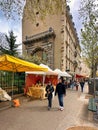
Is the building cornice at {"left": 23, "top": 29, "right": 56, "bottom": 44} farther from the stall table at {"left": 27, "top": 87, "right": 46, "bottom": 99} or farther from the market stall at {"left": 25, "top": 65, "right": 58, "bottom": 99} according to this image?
the stall table at {"left": 27, "top": 87, "right": 46, "bottom": 99}

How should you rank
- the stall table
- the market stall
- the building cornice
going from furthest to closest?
the building cornice → the market stall → the stall table

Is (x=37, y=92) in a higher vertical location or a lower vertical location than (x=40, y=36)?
lower

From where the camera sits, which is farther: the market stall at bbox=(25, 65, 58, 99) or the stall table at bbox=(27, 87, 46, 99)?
the market stall at bbox=(25, 65, 58, 99)

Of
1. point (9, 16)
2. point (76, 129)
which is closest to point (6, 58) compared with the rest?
point (9, 16)

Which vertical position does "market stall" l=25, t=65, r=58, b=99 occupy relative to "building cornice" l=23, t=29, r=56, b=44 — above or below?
below

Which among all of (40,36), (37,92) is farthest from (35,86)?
(40,36)

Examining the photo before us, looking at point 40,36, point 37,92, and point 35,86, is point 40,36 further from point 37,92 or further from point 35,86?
point 37,92

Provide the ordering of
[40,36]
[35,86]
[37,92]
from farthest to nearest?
[40,36] < [35,86] < [37,92]

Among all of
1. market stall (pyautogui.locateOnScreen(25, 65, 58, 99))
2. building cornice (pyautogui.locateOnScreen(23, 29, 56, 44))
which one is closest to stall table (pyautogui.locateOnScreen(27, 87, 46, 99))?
market stall (pyautogui.locateOnScreen(25, 65, 58, 99))

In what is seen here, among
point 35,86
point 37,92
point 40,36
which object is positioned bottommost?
point 37,92

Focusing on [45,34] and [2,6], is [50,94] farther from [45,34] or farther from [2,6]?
[45,34]

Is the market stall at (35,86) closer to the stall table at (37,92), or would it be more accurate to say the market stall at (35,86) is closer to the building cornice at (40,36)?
the stall table at (37,92)

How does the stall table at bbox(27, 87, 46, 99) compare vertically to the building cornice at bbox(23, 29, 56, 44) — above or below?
below

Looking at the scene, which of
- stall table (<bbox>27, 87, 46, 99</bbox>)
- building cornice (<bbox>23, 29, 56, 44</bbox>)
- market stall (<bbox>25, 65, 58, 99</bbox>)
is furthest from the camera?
building cornice (<bbox>23, 29, 56, 44</bbox>)
